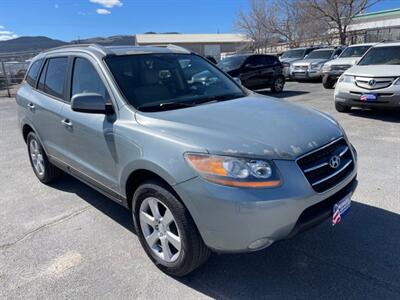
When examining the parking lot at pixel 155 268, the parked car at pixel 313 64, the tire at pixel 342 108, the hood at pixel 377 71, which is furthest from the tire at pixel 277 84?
the parking lot at pixel 155 268

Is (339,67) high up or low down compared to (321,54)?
down

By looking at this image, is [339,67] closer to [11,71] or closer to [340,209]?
[340,209]

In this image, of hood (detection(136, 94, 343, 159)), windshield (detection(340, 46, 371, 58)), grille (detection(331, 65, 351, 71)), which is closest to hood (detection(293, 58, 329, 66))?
windshield (detection(340, 46, 371, 58))

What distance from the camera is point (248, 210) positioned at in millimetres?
2262

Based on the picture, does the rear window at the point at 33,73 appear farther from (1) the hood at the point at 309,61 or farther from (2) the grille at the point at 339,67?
(1) the hood at the point at 309,61

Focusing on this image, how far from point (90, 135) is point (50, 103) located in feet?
3.70

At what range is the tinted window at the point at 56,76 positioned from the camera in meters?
4.06

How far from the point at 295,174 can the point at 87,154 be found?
212cm

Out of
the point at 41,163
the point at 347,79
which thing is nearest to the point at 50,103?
the point at 41,163

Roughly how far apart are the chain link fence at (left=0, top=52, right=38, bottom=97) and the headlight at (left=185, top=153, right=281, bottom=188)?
1713cm

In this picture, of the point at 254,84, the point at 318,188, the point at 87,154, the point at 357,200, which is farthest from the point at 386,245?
the point at 254,84

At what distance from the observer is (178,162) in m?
2.48

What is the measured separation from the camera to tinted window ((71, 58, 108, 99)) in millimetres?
3389

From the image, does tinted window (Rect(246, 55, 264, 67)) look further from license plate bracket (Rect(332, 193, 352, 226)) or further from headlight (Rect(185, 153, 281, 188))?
headlight (Rect(185, 153, 281, 188))
